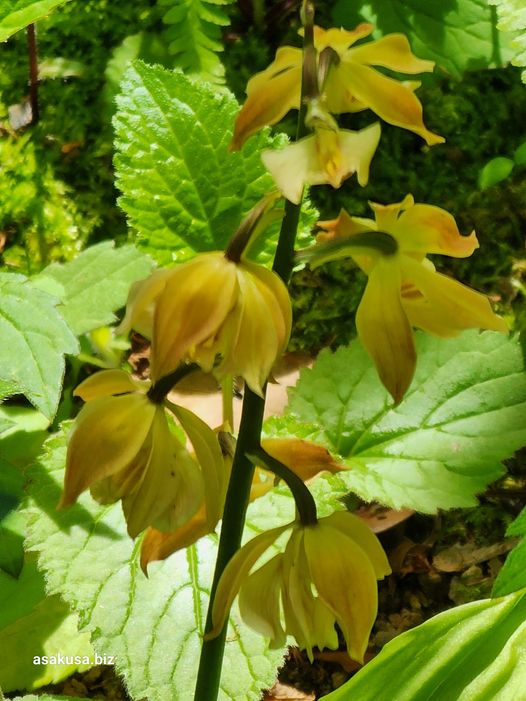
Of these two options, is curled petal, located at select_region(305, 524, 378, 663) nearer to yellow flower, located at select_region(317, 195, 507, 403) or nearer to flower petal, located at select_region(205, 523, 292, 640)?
Answer: flower petal, located at select_region(205, 523, 292, 640)

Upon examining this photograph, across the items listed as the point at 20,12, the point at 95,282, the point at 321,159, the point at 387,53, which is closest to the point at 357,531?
the point at 321,159

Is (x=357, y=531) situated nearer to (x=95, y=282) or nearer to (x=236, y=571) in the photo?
(x=236, y=571)

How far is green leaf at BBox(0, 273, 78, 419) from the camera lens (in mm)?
1179

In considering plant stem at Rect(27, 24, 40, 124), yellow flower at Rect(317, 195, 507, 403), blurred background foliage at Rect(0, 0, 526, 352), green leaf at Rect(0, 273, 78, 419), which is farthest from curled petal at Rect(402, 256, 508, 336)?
plant stem at Rect(27, 24, 40, 124)

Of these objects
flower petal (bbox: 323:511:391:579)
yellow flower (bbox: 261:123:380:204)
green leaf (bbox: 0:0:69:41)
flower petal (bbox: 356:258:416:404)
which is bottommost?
flower petal (bbox: 323:511:391:579)

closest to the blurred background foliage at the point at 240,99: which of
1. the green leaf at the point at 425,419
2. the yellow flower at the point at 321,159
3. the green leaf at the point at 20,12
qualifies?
the green leaf at the point at 425,419

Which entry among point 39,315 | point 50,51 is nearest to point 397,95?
point 39,315

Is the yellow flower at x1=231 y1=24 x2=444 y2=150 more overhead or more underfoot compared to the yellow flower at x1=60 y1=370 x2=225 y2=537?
more overhead

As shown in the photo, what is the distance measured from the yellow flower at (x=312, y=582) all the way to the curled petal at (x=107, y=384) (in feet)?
0.68

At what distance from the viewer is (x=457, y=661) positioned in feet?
2.88

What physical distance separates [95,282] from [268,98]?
0.91 m

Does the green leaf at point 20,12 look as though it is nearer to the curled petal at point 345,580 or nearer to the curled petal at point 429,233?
the curled petal at point 429,233

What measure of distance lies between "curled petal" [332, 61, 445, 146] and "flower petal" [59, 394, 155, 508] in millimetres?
386

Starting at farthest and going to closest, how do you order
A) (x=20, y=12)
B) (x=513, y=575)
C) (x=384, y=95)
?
1. (x=20, y=12)
2. (x=513, y=575)
3. (x=384, y=95)
